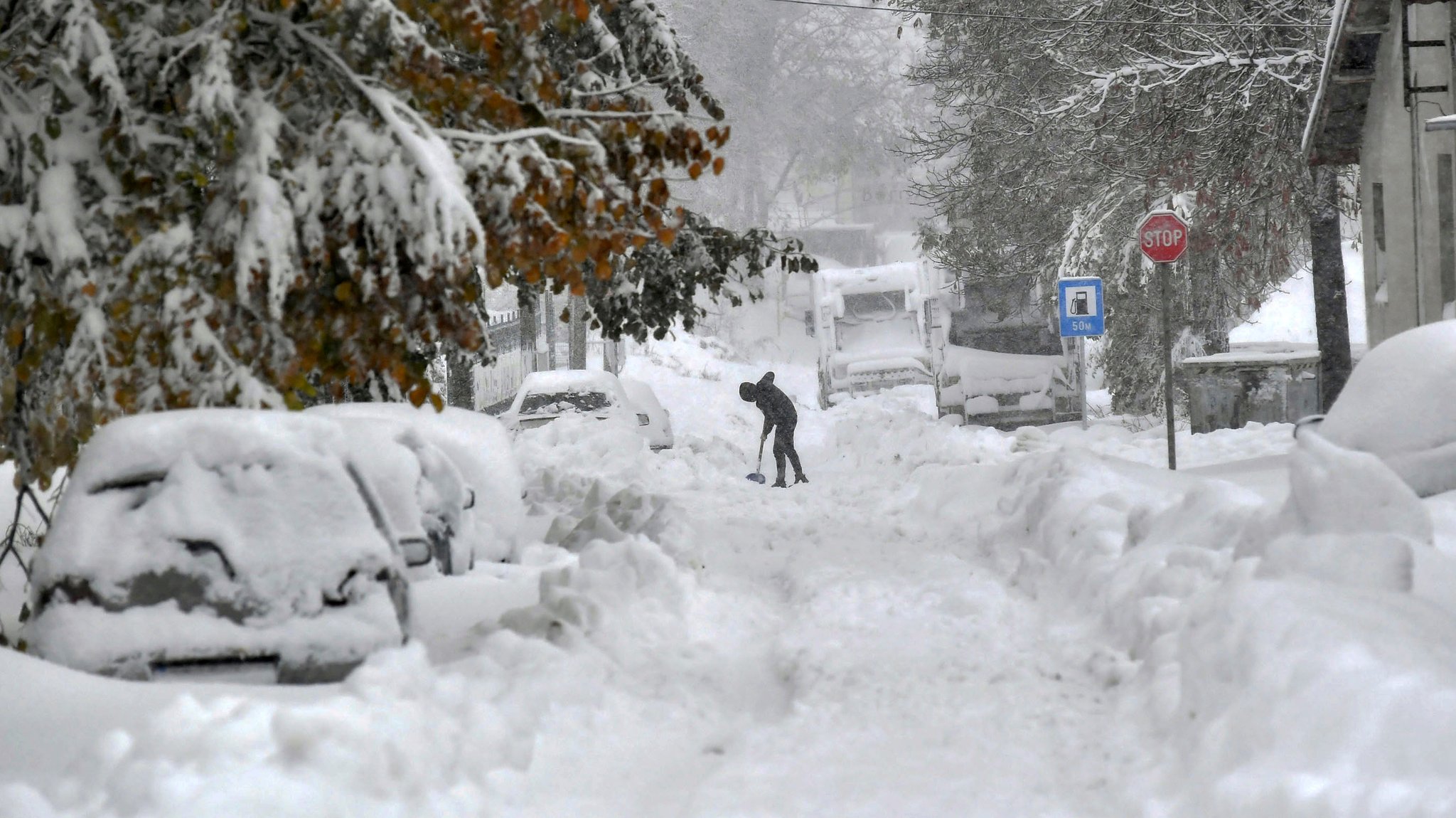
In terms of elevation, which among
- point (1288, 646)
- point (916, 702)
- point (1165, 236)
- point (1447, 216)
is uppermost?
point (1447, 216)

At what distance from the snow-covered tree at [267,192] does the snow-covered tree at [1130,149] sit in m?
11.9

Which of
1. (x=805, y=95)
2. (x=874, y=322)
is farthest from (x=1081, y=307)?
(x=805, y=95)

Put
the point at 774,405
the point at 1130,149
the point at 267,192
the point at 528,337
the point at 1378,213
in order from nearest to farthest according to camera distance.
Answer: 1. the point at 267,192
2. the point at 774,405
3. the point at 1378,213
4. the point at 1130,149
5. the point at 528,337

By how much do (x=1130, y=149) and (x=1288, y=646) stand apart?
16227mm

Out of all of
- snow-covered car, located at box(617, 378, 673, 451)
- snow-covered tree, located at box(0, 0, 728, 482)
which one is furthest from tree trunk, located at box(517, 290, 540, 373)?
snow-covered tree, located at box(0, 0, 728, 482)

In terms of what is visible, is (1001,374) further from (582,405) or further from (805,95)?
(805,95)

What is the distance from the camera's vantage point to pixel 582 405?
20.3 meters

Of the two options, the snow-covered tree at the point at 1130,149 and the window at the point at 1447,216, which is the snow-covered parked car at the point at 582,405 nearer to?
the snow-covered tree at the point at 1130,149

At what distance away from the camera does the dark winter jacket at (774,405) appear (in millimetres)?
19234

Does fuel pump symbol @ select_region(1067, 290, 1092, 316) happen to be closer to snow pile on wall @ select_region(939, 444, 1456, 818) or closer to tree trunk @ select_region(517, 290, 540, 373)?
tree trunk @ select_region(517, 290, 540, 373)

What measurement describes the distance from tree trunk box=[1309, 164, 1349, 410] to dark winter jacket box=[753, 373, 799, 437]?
22.6 feet

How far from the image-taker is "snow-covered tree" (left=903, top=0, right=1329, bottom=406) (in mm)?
17828

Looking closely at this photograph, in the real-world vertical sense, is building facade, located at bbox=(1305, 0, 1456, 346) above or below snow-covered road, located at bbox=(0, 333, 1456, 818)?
above

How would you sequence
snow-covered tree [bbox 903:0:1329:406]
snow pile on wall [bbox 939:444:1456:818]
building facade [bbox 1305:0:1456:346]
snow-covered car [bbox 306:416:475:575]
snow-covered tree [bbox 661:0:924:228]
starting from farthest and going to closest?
snow-covered tree [bbox 661:0:924:228] → snow-covered tree [bbox 903:0:1329:406] → building facade [bbox 1305:0:1456:346] → snow-covered car [bbox 306:416:475:575] → snow pile on wall [bbox 939:444:1456:818]
